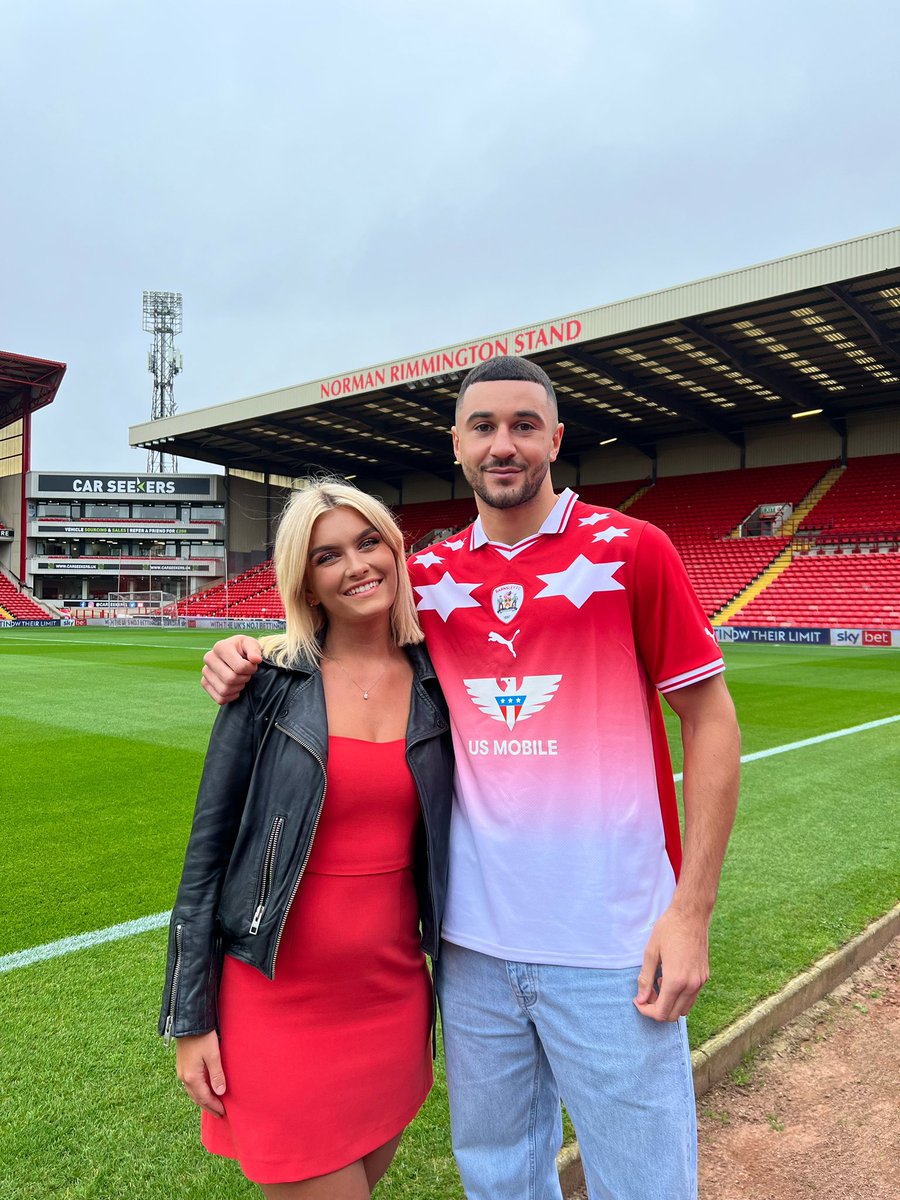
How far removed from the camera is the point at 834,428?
35656mm

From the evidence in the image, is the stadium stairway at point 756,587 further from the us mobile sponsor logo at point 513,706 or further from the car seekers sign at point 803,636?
the us mobile sponsor logo at point 513,706

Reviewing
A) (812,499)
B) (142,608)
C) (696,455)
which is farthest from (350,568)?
(142,608)

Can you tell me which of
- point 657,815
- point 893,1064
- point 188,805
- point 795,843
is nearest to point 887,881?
point 795,843

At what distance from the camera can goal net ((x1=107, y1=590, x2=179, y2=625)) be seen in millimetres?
49188

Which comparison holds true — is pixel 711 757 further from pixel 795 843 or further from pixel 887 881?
pixel 795 843

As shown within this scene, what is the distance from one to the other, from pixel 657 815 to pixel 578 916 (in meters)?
0.28

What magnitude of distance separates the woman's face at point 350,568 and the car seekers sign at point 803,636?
953 inches

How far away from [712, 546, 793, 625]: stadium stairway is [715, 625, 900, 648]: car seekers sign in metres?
1.07

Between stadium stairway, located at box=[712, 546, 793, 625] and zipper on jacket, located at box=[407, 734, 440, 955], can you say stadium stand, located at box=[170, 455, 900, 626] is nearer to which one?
stadium stairway, located at box=[712, 546, 793, 625]

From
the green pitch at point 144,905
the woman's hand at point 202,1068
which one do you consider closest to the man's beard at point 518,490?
the woman's hand at point 202,1068

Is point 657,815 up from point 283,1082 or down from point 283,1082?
up

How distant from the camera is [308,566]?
6.30 ft

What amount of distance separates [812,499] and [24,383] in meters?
46.6

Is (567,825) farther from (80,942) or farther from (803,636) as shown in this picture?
(803,636)
